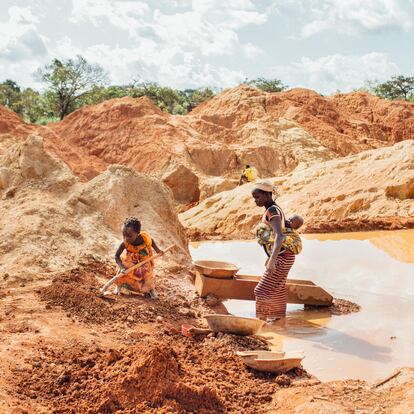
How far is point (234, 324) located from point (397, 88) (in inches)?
1805

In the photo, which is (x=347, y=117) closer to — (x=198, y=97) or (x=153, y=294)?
(x=198, y=97)

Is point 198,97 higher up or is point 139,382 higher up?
point 198,97

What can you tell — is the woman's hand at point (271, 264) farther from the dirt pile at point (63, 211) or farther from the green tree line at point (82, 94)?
the green tree line at point (82, 94)

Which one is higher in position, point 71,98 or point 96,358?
point 71,98

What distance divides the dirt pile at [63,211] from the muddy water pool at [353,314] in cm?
164

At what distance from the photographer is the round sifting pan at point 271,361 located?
12.9ft

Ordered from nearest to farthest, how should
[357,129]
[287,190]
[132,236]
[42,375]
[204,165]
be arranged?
[42,375], [132,236], [287,190], [204,165], [357,129]

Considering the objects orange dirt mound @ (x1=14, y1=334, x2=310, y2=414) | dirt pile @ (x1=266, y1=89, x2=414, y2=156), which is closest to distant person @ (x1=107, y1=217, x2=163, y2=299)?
orange dirt mound @ (x1=14, y1=334, x2=310, y2=414)

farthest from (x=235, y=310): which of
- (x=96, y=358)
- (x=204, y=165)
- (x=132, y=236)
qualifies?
(x=204, y=165)

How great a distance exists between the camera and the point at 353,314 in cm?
623

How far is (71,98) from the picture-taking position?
34062mm

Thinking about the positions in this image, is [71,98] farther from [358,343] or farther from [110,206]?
[358,343]

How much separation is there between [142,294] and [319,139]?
80.9 feet

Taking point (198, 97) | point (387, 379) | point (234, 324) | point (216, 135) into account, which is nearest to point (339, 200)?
point (234, 324)
